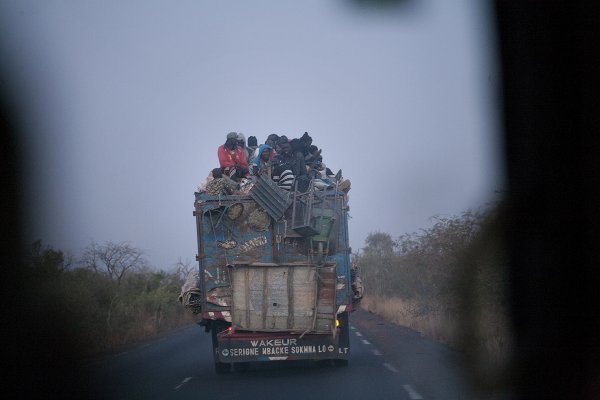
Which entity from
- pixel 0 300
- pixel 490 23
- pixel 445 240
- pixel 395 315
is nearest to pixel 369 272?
pixel 395 315

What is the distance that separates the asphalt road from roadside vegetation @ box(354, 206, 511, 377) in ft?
2.31

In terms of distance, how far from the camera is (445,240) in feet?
69.1

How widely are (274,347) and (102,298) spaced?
52.3ft

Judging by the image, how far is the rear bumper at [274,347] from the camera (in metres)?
13.3

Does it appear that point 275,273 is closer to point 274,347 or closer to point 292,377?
point 274,347

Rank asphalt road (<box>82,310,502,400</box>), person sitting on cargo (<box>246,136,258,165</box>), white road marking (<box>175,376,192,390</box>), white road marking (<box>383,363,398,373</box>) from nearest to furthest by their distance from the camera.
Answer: asphalt road (<box>82,310,502,400</box>), white road marking (<box>175,376,192,390</box>), white road marking (<box>383,363,398,373</box>), person sitting on cargo (<box>246,136,258,165</box>)

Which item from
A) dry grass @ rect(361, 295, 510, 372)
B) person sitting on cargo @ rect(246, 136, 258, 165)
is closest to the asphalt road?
dry grass @ rect(361, 295, 510, 372)

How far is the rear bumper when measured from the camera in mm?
13320

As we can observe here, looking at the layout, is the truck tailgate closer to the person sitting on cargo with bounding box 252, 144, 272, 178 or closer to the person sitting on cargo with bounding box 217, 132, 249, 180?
the person sitting on cargo with bounding box 252, 144, 272, 178

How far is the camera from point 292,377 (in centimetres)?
1354

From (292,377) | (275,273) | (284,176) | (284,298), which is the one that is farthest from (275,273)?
(284,176)

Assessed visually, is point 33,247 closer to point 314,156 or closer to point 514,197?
point 314,156

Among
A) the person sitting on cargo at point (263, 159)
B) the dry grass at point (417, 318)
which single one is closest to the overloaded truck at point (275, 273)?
the person sitting on cargo at point (263, 159)

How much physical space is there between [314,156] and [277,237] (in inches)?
118
